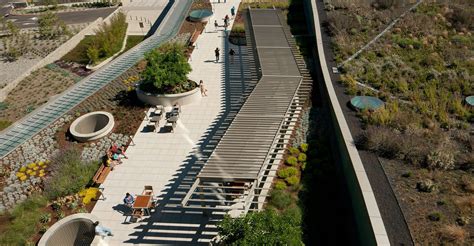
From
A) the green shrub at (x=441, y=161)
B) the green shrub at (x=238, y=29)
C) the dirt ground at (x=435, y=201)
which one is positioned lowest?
the dirt ground at (x=435, y=201)

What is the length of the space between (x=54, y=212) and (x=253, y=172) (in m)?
8.45

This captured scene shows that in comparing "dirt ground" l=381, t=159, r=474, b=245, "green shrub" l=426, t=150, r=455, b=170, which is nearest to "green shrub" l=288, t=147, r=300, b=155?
"dirt ground" l=381, t=159, r=474, b=245

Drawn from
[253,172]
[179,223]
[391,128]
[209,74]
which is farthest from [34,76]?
[391,128]

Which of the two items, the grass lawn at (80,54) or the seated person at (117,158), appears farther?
the grass lawn at (80,54)

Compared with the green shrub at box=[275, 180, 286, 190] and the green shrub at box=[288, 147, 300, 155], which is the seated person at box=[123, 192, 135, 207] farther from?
the green shrub at box=[288, 147, 300, 155]

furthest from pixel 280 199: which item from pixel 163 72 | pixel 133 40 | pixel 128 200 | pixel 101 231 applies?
pixel 133 40

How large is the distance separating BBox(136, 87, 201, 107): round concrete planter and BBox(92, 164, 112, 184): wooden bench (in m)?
5.57

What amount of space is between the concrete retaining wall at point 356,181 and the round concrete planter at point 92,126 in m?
11.8

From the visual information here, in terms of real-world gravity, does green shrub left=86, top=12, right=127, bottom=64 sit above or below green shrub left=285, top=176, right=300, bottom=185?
above

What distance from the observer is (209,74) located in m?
24.3

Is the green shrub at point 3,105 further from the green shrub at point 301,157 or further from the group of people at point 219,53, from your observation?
the green shrub at point 301,157

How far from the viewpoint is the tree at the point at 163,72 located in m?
20.2

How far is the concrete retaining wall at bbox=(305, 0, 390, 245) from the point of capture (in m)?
11.6

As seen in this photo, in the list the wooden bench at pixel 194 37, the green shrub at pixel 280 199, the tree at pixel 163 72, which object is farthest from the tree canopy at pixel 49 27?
the green shrub at pixel 280 199
